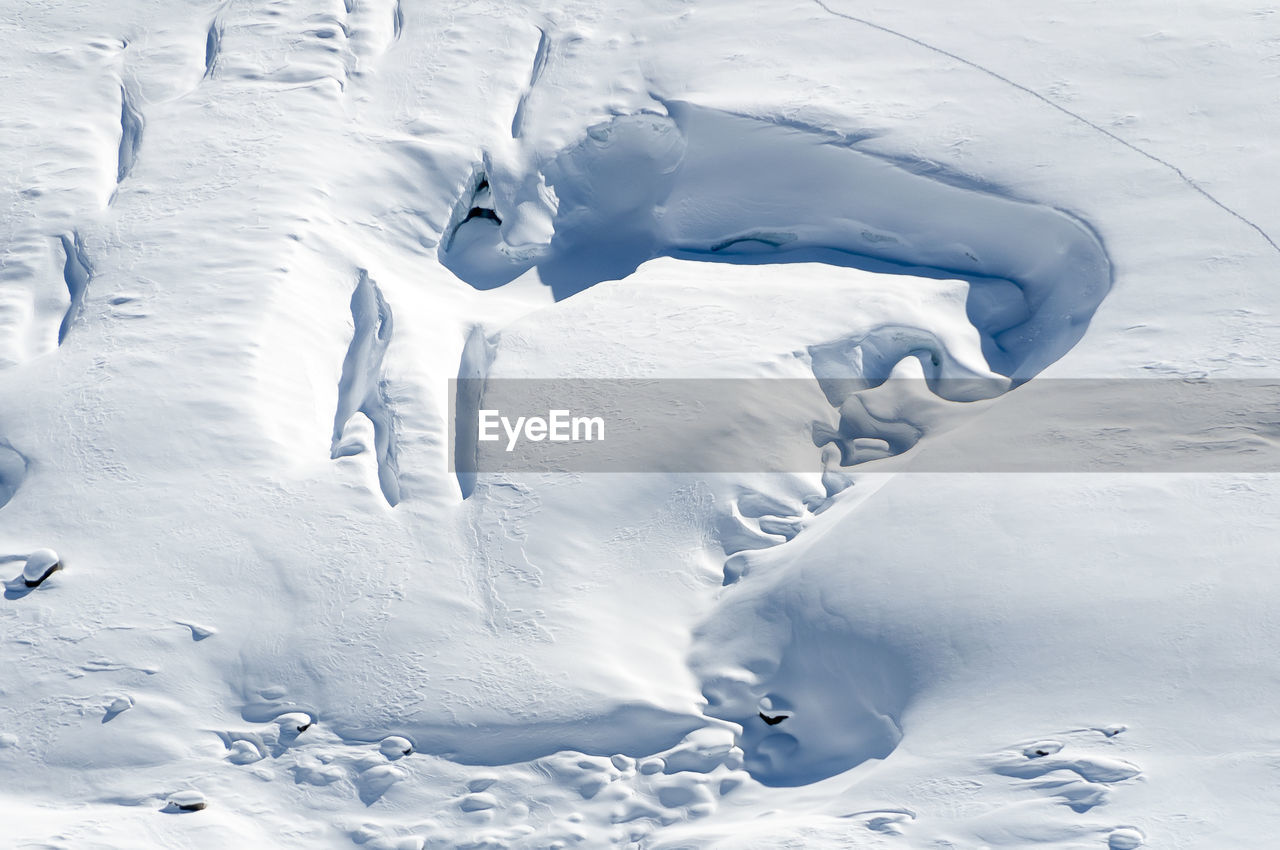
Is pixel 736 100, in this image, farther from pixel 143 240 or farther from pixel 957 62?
pixel 143 240

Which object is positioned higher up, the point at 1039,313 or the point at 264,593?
the point at 1039,313

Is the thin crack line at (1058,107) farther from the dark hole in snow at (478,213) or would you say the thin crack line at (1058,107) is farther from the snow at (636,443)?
the dark hole in snow at (478,213)

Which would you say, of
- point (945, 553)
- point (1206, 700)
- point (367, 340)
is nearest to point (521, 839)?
point (945, 553)

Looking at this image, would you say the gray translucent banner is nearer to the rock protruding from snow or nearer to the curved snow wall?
the curved snow wall

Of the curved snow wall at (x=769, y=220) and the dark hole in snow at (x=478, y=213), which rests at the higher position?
the curved snow wall at (x=769, y=220)

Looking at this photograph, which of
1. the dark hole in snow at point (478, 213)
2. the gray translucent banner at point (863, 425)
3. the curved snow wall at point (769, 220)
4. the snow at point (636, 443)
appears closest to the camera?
the snow at point (636, 443)

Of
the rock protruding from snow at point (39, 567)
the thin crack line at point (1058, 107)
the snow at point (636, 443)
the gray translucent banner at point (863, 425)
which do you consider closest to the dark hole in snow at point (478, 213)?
the snow at point (636, 443)
